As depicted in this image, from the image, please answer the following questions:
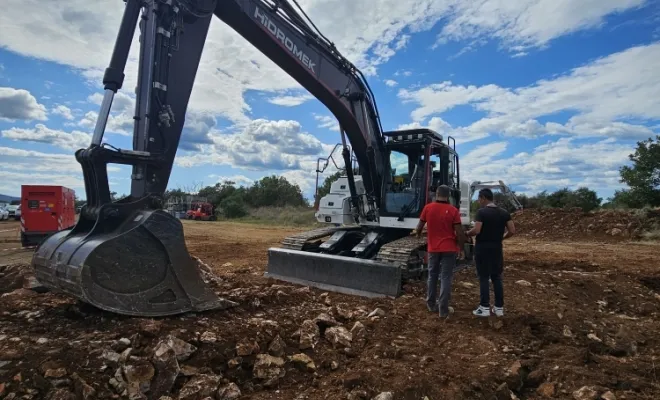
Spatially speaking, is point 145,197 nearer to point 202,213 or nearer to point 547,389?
point 547,389

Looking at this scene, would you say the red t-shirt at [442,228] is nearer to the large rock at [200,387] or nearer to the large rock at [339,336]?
the large rock at [339,336]

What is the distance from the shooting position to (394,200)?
316 inches

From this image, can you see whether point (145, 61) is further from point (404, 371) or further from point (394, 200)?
point (394, 200)

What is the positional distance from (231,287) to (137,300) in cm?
238

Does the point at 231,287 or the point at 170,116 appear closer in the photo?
the point at 170,116

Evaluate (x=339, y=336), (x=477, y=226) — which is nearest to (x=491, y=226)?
(x=477, y=226)

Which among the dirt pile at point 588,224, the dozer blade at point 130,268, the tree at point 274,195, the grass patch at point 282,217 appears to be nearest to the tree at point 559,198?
the dirt pile at point 588,224

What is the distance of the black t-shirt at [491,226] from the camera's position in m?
5.64

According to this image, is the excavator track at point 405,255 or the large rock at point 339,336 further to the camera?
the excavator track at point 405,255

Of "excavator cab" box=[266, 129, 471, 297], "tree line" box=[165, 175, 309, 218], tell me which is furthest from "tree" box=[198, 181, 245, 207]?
"excavator cab" box=[266, 129, 471, 297]

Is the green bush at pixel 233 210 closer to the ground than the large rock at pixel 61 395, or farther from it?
farther from it

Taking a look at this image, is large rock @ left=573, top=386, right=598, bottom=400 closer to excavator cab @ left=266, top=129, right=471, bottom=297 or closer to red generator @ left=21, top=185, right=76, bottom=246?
excavator cab @ left=266, top=129, right=471, bottom=297

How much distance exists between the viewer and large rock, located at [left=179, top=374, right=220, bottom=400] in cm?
321

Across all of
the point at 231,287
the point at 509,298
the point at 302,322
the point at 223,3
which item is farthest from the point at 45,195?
the point at 509,298
